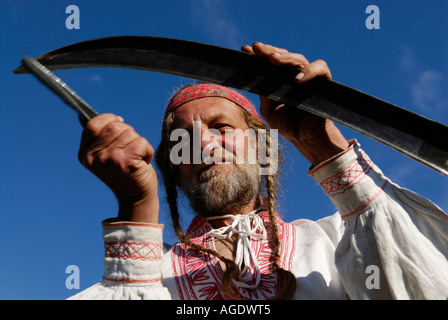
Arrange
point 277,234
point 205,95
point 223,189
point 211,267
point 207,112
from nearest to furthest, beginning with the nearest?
1. point 211,267
2. point 277,234
3. point 223,189
4. point 207,112
5. point 205,95

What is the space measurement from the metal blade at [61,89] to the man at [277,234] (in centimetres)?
9

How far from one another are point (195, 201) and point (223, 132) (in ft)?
1.80

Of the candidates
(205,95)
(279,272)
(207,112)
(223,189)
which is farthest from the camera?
(205,95)

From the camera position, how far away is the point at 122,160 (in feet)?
7.82

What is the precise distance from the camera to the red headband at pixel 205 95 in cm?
411

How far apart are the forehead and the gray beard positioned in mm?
434

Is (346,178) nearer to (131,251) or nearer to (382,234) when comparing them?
(382,234)

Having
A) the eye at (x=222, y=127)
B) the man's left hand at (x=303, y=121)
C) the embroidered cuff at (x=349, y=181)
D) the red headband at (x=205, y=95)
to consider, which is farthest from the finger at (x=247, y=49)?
the red headband at (x=205, y=95)

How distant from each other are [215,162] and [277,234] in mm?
694

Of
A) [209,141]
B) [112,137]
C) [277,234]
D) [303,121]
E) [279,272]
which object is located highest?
[209,141]

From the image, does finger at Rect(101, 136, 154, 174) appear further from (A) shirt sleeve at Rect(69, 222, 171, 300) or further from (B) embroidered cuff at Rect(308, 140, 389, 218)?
(B) embroidered cuff at Rect(308, 140, 389, 218)

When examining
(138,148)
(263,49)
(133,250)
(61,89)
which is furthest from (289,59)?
(133,250)

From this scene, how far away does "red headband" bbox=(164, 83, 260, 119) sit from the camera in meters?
4.11

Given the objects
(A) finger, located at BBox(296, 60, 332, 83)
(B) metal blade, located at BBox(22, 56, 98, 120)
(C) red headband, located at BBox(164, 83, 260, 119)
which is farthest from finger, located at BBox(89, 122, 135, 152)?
(C) red headband, located at BBox(164, 83, 260, 119)
